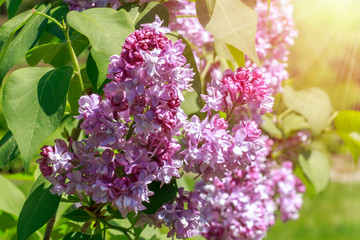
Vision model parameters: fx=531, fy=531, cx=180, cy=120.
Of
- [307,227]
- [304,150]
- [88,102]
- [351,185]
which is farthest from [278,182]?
[351,185]

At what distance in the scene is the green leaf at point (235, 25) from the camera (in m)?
1.00

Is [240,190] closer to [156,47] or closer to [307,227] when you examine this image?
[156,47]

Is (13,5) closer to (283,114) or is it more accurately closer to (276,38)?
(276,38)

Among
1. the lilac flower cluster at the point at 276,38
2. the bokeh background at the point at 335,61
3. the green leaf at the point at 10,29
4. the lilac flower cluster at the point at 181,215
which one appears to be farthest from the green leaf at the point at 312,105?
the bokeh background at the point at 335,61

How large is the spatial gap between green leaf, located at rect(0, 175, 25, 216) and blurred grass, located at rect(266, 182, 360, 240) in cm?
353

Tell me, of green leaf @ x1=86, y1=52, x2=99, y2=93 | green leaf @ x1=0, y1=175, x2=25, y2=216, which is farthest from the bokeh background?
green leaf @ x1=86, y1=52, x2=99, y2=93

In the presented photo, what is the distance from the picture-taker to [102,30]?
96cm

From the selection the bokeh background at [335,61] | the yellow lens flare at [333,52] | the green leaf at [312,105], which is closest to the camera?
the green leaf at [312,105]

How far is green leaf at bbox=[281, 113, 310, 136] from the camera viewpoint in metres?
2.08

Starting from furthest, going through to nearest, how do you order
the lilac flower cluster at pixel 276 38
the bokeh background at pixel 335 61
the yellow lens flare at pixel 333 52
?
the yellow lens flare at pixel 333 52
the bokeh background at pixel 335 61
the lilac flower cluster at pixel 276 38

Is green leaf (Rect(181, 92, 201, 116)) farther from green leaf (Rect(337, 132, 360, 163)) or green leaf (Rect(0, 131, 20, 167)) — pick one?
green leaf (Rect(337, 132, 360, 163))

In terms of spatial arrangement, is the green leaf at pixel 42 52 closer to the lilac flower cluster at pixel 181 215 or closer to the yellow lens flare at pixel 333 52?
the lilac flower cluster at pixel 181 215

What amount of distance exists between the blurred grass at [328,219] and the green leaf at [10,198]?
3.53 metres

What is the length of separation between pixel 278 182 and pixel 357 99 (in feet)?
24.7
